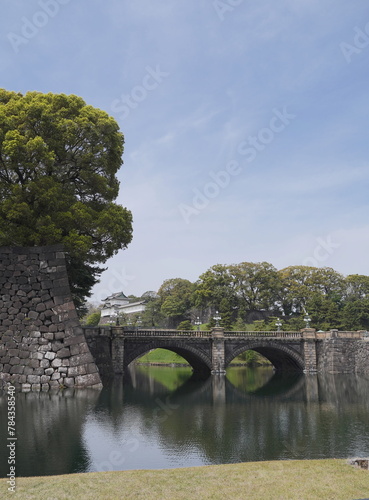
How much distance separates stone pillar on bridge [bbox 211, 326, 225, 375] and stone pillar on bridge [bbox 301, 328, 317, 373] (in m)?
10.8

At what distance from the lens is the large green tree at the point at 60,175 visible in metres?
20.6

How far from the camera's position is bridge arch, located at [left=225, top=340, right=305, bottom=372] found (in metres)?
45.1

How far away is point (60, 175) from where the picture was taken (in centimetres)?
2295

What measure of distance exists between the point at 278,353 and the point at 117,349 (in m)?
22.2

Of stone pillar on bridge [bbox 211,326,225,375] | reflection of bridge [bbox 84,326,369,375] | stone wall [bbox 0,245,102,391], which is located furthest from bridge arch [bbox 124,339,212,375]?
stone wall [bbox 0,245,102,391]

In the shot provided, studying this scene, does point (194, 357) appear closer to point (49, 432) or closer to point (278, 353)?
point (278, 353)

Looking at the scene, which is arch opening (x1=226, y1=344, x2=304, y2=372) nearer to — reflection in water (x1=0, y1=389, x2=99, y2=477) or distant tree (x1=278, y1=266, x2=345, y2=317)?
distant tree (x1=278, y1=266, x2=345, y2=317)

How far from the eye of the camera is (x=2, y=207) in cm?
2039

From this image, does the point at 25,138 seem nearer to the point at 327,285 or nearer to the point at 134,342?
the point at 134,342

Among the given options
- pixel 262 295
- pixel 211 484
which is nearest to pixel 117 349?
pixel 211 484

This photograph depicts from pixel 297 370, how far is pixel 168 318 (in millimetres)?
36026

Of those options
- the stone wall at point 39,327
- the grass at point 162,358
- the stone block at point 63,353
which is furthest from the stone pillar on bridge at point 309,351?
the stone block at point 63,353
